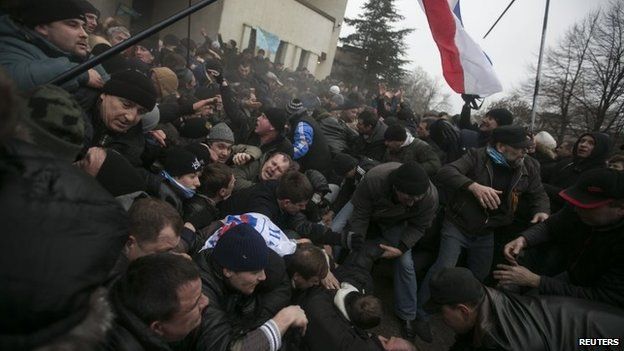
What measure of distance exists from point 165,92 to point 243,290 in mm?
3440

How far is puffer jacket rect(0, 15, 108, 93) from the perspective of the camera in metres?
1.88

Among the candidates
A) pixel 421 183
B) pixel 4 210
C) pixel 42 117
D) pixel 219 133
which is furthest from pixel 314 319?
pixel 219 133

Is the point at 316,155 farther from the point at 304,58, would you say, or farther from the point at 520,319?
the point at 304,58

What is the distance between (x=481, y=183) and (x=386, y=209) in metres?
0.98

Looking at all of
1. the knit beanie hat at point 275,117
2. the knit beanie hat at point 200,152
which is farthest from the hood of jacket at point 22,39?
the knit beanie hat at point 275,117

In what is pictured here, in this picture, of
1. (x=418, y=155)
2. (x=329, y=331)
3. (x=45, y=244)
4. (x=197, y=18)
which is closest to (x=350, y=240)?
(x=329, y=331)

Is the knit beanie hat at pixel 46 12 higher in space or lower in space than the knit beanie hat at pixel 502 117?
lower

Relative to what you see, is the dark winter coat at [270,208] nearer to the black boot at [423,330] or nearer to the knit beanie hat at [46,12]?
the black boot at [423,330]

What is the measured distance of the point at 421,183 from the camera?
313 centimetres

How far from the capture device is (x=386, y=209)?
3.52m

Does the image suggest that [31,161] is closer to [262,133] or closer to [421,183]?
[421,183]

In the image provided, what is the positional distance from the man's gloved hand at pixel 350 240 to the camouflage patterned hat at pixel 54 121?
92.5 inches

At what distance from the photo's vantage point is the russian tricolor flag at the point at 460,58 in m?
4.25

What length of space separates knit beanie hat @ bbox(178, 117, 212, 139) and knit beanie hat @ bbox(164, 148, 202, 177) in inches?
53.6
